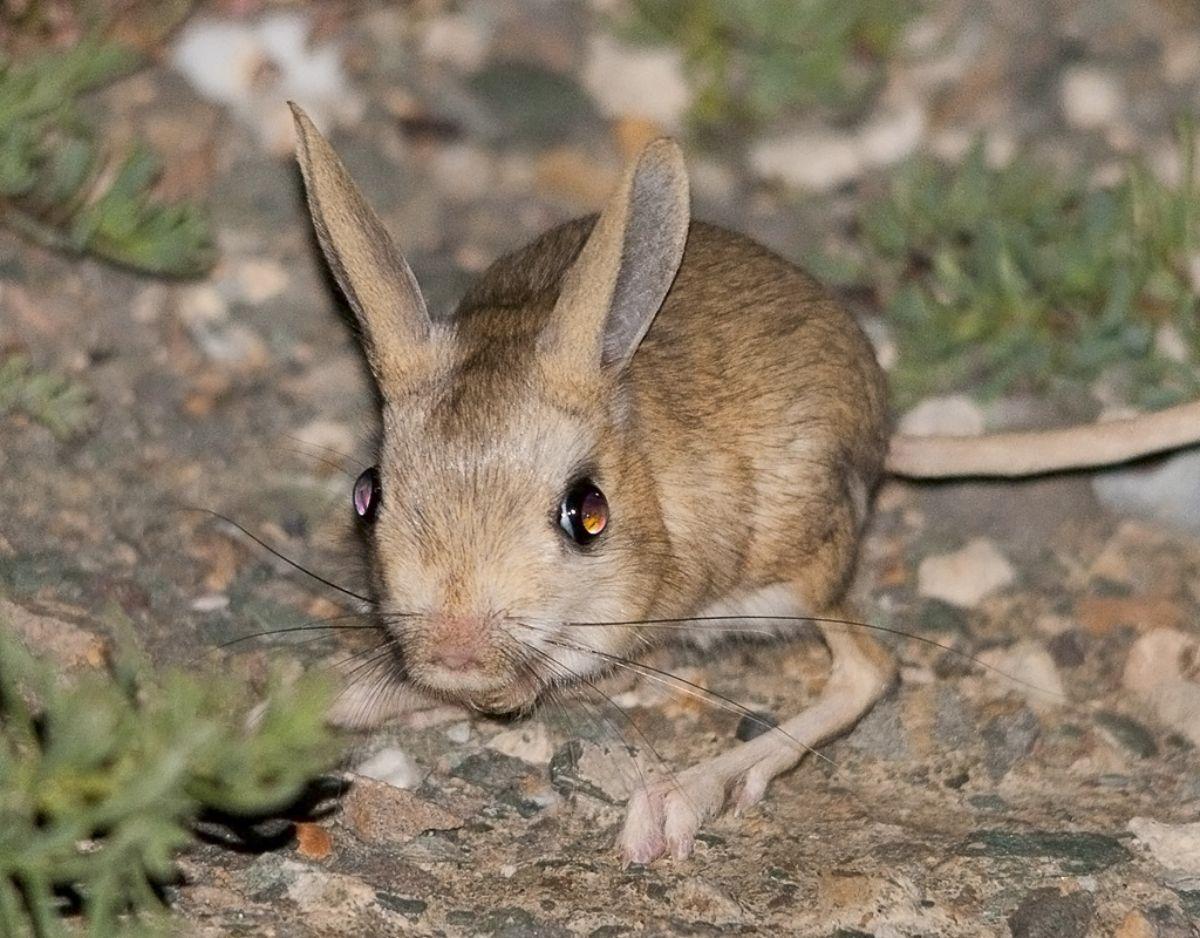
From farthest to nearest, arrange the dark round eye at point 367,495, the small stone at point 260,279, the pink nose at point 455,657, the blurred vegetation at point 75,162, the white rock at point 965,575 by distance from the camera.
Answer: the small stone at point 260,279, the blurred vegetation at point 75,162, the white rock at point 965,575, the dark round eye at point 367,495, the pink nose at point 455,657

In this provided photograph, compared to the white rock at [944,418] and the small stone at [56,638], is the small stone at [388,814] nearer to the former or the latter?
the small stone at [56,638]

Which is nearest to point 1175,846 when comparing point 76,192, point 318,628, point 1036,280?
point 318,628

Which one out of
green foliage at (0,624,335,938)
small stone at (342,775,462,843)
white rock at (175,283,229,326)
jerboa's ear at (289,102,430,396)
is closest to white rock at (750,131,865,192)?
white rock at (175,283,229,326)

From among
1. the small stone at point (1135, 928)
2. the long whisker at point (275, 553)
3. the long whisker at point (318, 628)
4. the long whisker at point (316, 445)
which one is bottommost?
the small stone at point (1135, 928)

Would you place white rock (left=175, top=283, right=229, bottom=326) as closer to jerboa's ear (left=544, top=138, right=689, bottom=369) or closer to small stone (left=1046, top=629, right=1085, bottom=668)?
jerboa's ear (left=544, top=138, right=689, bottom=369)

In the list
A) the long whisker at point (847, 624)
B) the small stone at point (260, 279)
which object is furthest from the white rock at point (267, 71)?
the long whisker at point (847, 624)
